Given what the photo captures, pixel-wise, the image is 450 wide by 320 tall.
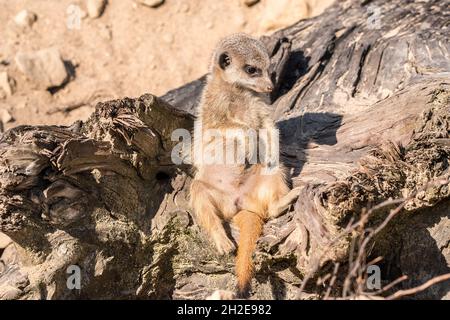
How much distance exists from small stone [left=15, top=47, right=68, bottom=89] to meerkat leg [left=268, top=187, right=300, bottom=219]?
301 centimetres

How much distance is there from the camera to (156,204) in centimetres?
416

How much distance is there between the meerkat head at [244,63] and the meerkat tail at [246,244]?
2.38 feet

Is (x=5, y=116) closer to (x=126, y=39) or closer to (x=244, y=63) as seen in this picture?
(x=126, y=39)

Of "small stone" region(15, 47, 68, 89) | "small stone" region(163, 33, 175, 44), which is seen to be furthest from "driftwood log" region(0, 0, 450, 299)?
"small stone" region(15, 47, 68, 89)

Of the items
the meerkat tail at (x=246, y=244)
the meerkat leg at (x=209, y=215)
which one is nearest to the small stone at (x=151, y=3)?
the meerkat leg at (x=209, y=215)

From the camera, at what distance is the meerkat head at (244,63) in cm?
424

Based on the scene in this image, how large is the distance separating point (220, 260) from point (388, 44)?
1976mm

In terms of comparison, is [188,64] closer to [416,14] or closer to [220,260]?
[416,14]

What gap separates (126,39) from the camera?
6.65 meters

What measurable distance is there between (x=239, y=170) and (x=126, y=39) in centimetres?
288

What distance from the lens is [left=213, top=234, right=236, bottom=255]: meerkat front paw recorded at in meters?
3.85

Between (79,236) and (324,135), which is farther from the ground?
(324,135)
